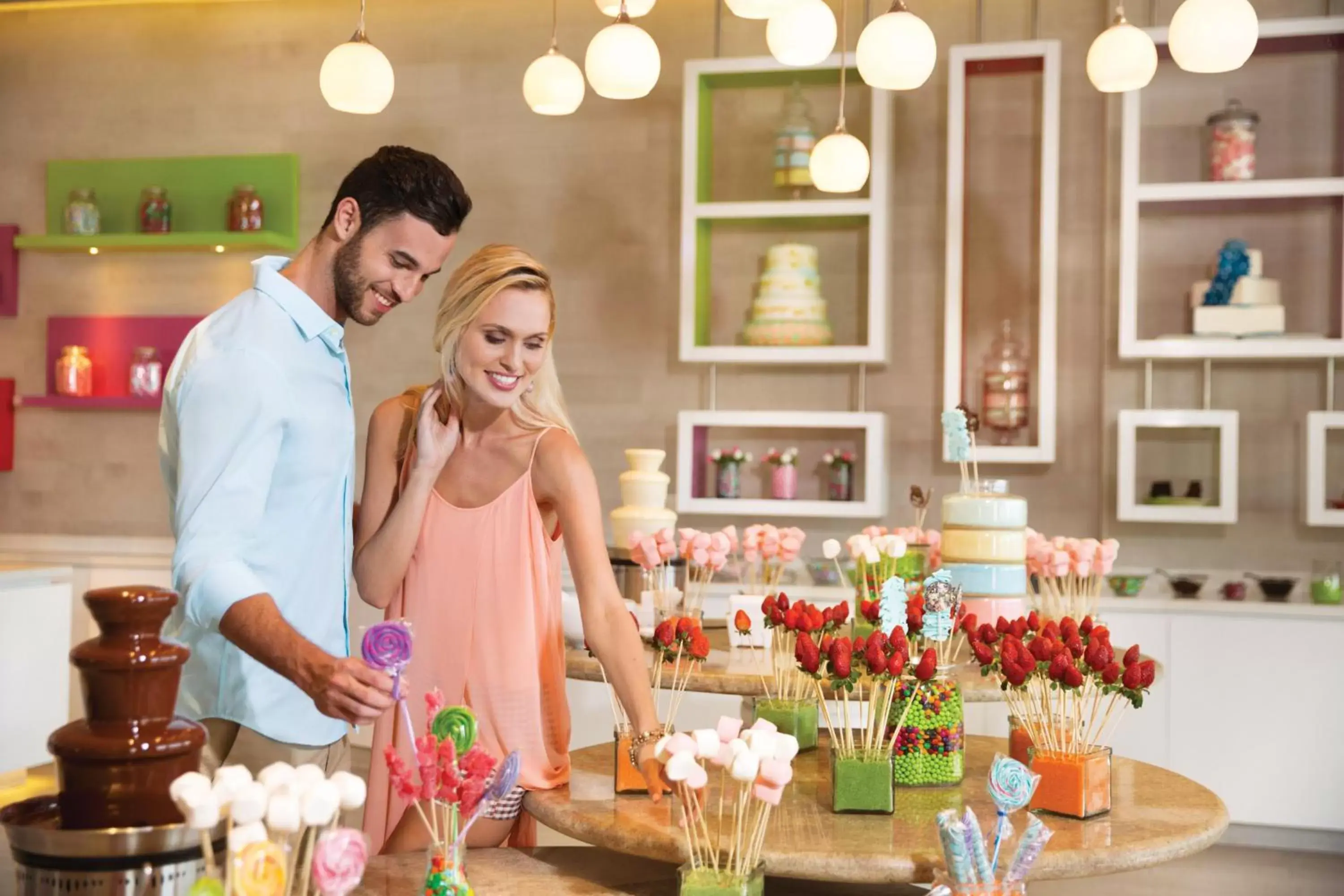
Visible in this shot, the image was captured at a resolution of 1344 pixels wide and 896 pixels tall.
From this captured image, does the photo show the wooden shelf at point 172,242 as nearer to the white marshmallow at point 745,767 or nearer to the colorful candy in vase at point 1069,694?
the colorful candy in vase at point 1069,694

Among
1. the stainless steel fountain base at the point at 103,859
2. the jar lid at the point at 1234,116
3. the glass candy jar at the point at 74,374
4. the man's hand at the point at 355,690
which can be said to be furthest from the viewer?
the glass candy jar at the point at 74,374

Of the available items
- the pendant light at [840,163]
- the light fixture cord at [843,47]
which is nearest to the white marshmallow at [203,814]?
the pendant light at [840,163]

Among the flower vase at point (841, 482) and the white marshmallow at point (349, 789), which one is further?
the flower vase at point (841, 482)

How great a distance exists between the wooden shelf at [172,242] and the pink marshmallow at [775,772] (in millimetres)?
4447

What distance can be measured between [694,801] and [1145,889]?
2.93 meters

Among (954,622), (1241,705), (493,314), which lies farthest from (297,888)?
(1241,705)

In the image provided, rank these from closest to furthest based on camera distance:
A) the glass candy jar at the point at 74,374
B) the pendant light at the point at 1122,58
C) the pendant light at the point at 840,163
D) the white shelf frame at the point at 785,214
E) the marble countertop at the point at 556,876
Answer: the marble countertop at the point at 556,876, the pendant light at the point at 1122,58, the pendant light at the point at 840,163, the white shelf frame at the point at 785,214, the glass candy jar at the point at 74,374

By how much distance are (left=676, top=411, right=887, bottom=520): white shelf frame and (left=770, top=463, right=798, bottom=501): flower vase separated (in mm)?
54

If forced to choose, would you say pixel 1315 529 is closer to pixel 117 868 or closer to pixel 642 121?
pixel 642 121

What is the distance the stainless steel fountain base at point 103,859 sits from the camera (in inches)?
40.7

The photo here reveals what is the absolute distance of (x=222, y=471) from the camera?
170 cm

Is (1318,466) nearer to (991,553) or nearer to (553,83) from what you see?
(991,553)

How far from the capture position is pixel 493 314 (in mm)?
2035

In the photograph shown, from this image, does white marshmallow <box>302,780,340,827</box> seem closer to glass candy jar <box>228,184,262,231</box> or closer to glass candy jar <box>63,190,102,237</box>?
glass candy jar <box>228,184,262,231</box>
